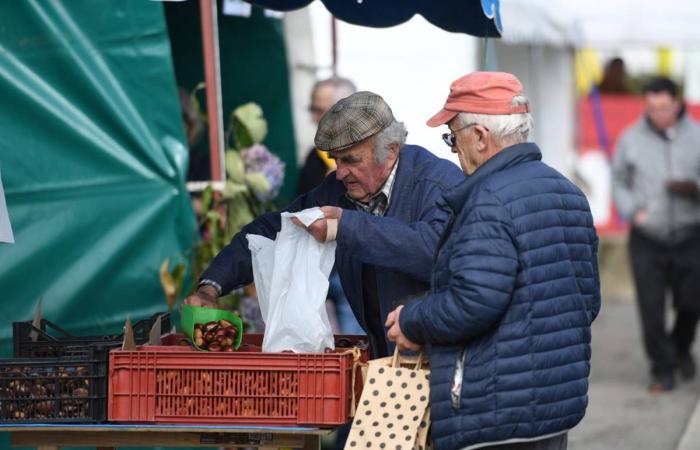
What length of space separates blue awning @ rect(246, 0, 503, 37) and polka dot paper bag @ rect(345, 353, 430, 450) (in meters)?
1.77

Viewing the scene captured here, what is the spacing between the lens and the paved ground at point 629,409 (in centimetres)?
783

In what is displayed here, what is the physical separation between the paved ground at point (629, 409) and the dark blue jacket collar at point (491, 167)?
4.06 metres

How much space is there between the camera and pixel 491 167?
12.6 feet

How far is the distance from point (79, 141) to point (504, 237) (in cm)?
213

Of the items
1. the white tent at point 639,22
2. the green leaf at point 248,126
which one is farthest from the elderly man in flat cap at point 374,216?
the white tent at point 639,22

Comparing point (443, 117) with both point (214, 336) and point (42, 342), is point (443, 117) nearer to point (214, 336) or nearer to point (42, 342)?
point (214, 336)

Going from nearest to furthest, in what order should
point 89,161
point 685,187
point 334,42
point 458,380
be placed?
point 458,380, point 89,161, point 334,42, point 685,187

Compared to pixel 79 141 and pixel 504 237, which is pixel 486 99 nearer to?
pixel 504 237

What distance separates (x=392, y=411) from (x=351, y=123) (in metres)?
0.96

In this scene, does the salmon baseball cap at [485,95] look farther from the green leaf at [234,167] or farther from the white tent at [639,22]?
the white tent at [639,22]

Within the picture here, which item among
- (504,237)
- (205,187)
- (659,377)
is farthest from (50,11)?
(659,377)

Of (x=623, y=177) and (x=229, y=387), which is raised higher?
(x=623, y=177)

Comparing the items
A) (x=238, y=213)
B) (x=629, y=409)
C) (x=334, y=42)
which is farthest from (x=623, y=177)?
(x=238, y=213)

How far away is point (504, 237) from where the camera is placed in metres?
3.71
